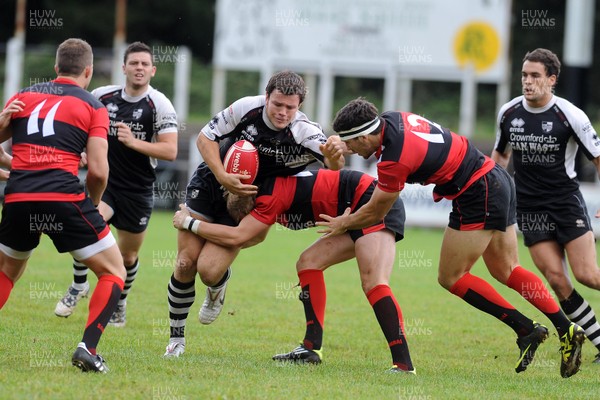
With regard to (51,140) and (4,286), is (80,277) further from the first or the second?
(51,140)

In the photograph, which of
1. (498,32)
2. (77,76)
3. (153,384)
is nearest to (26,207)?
(77,76)

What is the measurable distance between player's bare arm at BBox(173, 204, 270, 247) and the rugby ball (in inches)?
13.3

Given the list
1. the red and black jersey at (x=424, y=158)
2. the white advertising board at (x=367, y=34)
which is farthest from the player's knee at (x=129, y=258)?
the white advertising board at (x=367, y=34)

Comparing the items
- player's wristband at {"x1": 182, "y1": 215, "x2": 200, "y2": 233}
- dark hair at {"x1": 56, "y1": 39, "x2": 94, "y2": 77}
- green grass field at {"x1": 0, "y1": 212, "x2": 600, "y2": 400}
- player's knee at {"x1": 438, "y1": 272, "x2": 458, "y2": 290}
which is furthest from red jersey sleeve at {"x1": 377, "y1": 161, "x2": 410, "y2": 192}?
dark hair at {"x1": 56, "y1": 39, "x2": 94, "y2": 77}

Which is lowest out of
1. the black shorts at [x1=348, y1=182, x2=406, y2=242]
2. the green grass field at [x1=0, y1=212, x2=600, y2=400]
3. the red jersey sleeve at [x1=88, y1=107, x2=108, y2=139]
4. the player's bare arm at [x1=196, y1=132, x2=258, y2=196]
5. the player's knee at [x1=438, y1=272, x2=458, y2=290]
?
the green grass field at [x1=0, y1=212, x2=600, y2=400]

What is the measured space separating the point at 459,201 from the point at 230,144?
182 cm

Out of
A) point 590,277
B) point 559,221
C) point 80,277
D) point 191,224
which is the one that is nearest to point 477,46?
point 559,221

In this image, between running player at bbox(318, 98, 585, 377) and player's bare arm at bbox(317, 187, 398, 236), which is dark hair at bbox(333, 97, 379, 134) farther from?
player's bare arm at bbox(317, 187, 398, 236)

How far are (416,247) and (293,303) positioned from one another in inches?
252

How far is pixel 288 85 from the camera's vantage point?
21.9 feet

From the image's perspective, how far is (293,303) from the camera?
1055 centimetres

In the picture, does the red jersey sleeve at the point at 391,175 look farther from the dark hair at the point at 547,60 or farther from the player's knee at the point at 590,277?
the player's knee at the point at 590,277

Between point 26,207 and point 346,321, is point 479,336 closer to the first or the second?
point 346,321

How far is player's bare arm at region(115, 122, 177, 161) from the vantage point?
7906 mm
